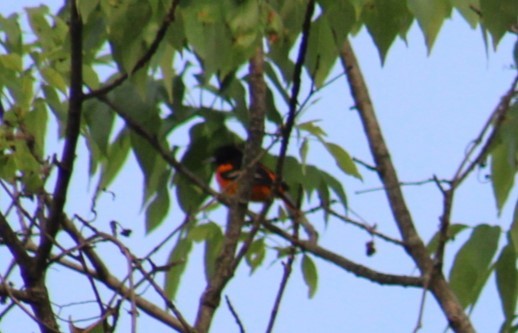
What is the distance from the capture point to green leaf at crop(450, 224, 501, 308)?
316 cm

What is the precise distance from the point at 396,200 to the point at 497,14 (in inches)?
68.1

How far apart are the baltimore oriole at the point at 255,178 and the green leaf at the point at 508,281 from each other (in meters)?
0.55

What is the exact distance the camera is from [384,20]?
2.67 m

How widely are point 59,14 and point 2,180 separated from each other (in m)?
1.03

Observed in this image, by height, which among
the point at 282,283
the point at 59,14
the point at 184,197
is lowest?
the point at 282,283

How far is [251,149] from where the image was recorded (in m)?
3.23

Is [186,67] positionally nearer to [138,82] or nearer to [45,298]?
[138,82]

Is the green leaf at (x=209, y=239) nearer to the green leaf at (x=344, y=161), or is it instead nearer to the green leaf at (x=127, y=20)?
the green leaf at (x=344, y=161)

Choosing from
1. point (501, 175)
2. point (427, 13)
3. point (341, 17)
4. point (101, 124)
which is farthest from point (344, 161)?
point (427, 13)

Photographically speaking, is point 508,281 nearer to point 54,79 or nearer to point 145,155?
point 145,155

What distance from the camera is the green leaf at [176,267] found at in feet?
11.4

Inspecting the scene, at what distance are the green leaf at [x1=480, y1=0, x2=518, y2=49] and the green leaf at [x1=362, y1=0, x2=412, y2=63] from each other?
0.36 m

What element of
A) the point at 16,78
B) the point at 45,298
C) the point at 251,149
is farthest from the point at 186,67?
the point at 45,298

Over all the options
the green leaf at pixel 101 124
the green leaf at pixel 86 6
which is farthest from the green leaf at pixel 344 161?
the green leaf at pixel 86 6
